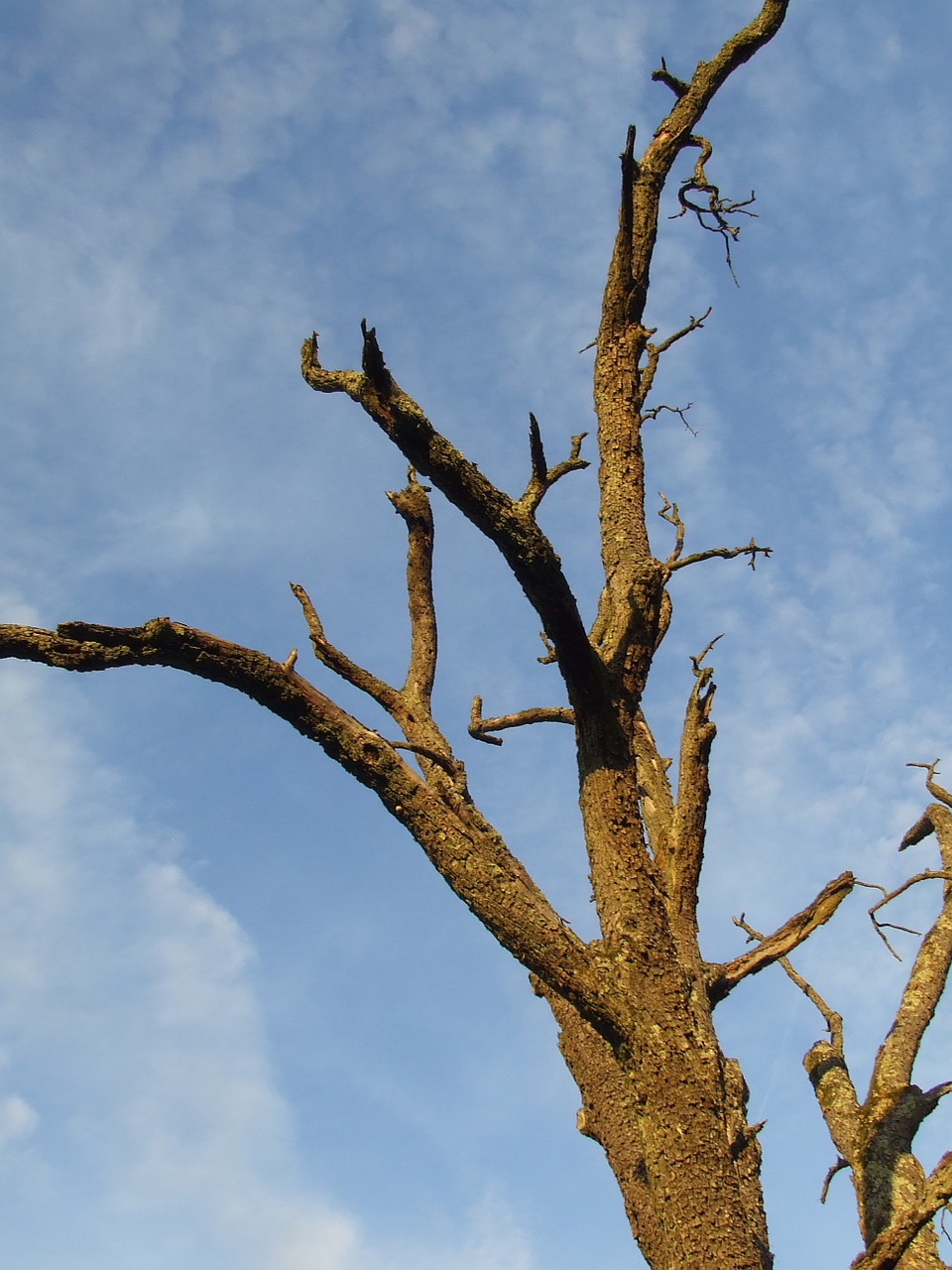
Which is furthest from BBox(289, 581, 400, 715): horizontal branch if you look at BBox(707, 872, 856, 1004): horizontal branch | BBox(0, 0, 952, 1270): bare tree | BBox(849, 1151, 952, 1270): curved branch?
BBox(849, 1151, 952, 1270): curved branch

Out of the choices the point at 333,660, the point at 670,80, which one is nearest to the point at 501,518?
the point at 333,660

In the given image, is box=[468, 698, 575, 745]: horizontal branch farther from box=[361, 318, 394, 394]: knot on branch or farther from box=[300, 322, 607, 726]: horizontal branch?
box=[361, 318, 394, 394]: knot on branch

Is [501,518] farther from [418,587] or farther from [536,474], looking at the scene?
[418,587]

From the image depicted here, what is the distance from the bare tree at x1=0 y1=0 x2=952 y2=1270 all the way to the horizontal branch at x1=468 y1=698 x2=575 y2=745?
1 cm

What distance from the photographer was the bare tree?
3.39 metres

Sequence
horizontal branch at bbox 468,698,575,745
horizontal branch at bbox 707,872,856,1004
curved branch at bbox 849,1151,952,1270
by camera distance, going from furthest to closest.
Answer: horizontal branch at bbox 468,698,575,745 < horizontal branch at bbox 707,872,856,1004 < curved branch at bbox 849,1151,952,1270

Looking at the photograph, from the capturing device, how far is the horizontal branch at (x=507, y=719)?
5.63 meters

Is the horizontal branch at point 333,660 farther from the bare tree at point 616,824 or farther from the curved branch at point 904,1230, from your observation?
the curved branch at point 904,1230

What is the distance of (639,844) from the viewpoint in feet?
13.2

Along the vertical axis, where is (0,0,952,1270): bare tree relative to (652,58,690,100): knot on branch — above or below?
below

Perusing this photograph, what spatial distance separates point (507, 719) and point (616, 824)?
1745mm

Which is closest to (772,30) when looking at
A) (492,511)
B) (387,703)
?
(492,511)

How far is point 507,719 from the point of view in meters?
5.71

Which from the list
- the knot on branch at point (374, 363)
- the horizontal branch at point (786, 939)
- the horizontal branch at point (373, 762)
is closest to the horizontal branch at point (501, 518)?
the knot on branch at point (374, 363)
